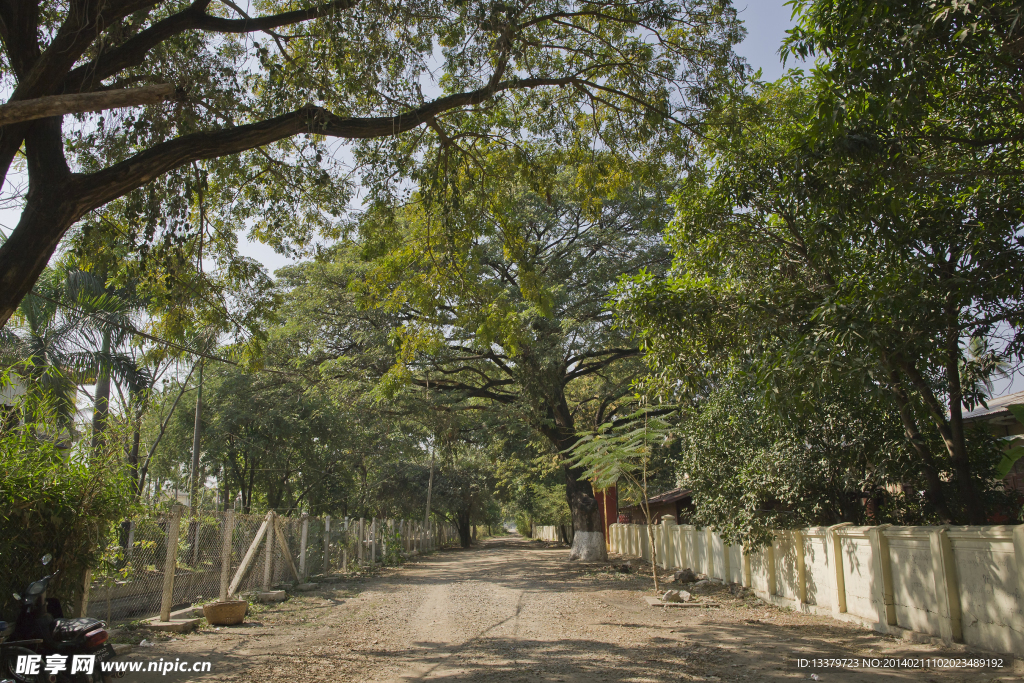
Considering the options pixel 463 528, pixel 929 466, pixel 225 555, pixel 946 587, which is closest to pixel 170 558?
pixel 225 555

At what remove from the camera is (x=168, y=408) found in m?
27.0

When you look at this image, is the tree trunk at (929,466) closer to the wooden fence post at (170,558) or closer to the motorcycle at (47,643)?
the motorcycle at (47,643)

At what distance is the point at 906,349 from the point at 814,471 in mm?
4382

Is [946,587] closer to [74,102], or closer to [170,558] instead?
[74,102]

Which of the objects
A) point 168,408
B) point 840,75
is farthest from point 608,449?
point 168,408

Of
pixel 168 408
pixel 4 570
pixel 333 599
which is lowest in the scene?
pixel 333 599

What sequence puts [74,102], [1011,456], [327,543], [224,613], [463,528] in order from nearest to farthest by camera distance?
1. [74,102]
2. [1011,456]
3. [224,613]
4. [327,543]
5. [463,528]

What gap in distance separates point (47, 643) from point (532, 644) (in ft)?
17.7

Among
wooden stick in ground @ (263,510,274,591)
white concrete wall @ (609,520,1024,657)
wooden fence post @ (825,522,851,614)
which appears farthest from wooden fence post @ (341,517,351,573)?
wooden fence post @ (825,522,851,614)

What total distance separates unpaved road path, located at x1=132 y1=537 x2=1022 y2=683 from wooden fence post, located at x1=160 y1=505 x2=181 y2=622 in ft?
2.67

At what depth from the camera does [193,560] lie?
444 inches

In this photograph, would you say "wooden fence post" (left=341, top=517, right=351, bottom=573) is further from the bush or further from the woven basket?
the bush

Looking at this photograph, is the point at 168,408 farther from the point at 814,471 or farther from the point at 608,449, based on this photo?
the point at 814,471

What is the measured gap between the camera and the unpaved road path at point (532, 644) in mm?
6824
